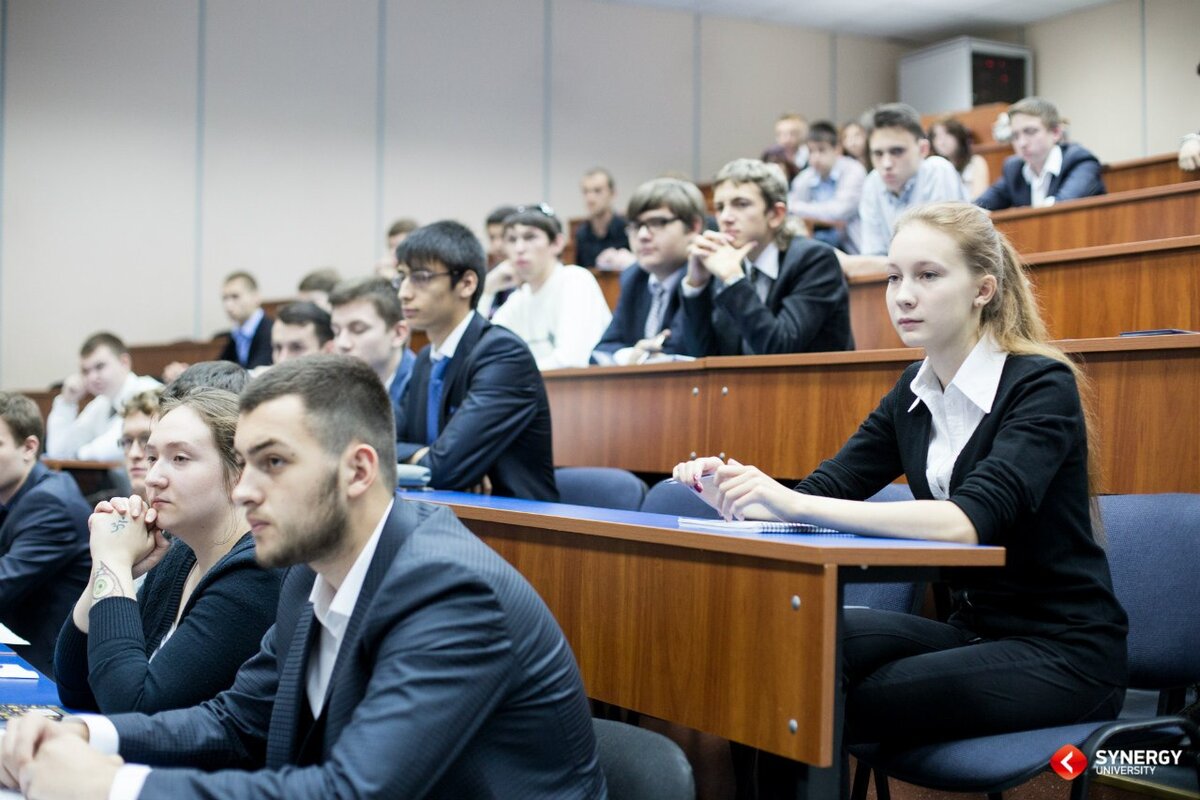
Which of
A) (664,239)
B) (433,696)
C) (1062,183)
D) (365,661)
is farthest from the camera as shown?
(1062,183)

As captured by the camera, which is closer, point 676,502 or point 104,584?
point 104,584


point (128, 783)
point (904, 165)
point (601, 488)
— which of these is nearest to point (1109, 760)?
point (601, 488)

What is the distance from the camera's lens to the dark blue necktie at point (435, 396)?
129 inches

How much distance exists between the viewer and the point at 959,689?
178 cm

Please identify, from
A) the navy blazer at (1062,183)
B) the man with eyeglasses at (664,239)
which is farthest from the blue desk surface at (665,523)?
the navy blazer at (1062,183)

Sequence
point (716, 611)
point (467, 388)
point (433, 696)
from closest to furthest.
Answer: point (433, 696) < point (716, 611) < point (467, 388)

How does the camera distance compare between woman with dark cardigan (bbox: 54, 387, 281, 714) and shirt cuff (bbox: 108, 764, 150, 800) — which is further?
woman with dark cardigan (bbox: 54, 387, 281, 714)

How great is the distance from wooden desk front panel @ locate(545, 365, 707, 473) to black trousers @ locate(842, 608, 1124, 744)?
1.50 meters

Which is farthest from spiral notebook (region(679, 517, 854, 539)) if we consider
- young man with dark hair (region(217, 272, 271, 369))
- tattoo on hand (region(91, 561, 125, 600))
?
young man with dark hair (region(217, 272, 271, 369))

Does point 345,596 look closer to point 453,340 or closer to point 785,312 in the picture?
point 453,340

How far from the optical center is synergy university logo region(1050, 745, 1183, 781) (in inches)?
66.0

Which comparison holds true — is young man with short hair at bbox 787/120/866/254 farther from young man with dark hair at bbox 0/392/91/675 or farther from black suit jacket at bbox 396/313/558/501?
young man with dark hair at bbox 0/392/91/675

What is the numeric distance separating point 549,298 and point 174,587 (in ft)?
9.46

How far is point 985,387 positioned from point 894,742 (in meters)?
0.56
